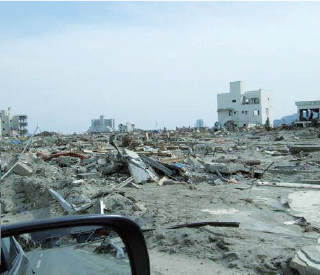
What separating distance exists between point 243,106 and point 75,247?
78.5 m

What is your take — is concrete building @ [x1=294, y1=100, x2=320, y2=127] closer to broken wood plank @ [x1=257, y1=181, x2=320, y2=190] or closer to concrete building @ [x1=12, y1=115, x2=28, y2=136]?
concrete building @ [x1=12, y1=115, x2=28, y2=136]

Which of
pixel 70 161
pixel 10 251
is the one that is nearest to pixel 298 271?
pixel 10 251

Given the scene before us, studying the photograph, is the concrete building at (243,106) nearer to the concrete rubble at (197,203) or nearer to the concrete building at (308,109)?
the concrete building at (308,109)

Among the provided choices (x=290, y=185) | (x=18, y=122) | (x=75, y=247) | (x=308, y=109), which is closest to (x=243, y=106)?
(x=308, y=109)

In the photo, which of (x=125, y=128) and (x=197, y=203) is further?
(x=125, y=128)

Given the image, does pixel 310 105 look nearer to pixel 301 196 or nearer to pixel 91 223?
pixel 301 196

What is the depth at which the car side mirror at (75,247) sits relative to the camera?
170 centimetres

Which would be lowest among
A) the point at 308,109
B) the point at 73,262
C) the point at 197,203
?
the point at 197,203

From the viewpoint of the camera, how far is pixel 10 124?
88625 millimetres

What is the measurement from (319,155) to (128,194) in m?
12.1

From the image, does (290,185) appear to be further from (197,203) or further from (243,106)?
(243,106)

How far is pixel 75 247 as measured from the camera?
190 centimetres

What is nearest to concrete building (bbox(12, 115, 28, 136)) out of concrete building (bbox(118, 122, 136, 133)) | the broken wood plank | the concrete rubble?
concrete building (bbox(118, 122, 136, 133))

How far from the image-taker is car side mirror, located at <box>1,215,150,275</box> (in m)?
1.70
